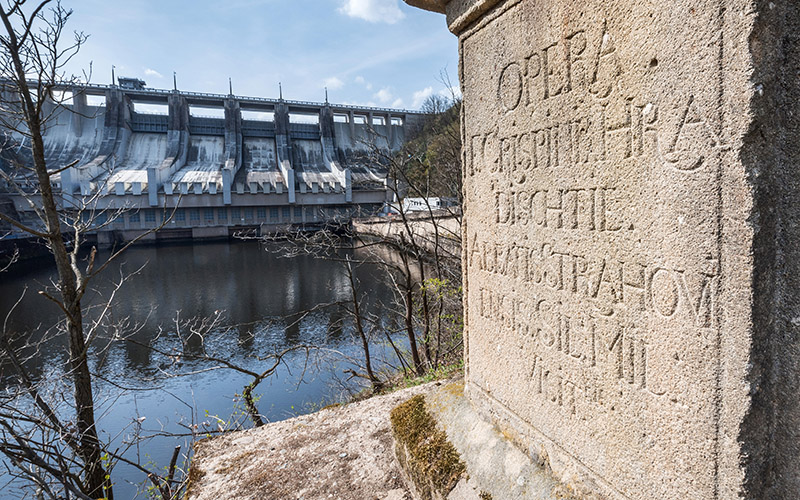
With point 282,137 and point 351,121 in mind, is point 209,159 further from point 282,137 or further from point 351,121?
point 351,121

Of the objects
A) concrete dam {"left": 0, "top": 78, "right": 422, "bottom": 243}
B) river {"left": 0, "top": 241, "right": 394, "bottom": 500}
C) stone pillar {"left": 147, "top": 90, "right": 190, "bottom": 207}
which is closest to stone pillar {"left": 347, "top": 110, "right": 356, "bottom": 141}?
concrete dam {"left": 0, "top": 78, "right": 422, "bottom": 243}

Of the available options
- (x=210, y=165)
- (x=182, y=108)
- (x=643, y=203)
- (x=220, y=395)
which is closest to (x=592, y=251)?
(x=643, y=203)

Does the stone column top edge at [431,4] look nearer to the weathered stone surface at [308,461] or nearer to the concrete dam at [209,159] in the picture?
the weathered stone surface at [308,461]

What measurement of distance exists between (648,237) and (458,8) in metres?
1.26

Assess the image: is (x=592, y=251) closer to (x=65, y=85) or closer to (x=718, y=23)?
(x=718, y=23)

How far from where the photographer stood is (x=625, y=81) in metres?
1.12

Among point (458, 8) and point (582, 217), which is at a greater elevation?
point (458, 8)

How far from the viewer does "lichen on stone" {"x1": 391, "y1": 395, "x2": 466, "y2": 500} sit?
164cm

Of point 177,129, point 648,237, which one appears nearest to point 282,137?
point 177,129

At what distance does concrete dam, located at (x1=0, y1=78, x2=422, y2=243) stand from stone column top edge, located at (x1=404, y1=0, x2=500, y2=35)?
24995 millimetres

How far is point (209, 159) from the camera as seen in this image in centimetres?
3494

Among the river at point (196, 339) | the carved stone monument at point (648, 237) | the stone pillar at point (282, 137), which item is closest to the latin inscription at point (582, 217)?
the carved stone monument at point (648, 237)

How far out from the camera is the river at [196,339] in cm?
656

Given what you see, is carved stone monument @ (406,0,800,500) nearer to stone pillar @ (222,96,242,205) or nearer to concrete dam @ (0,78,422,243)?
concrete dam @ (0,78,422,243)
